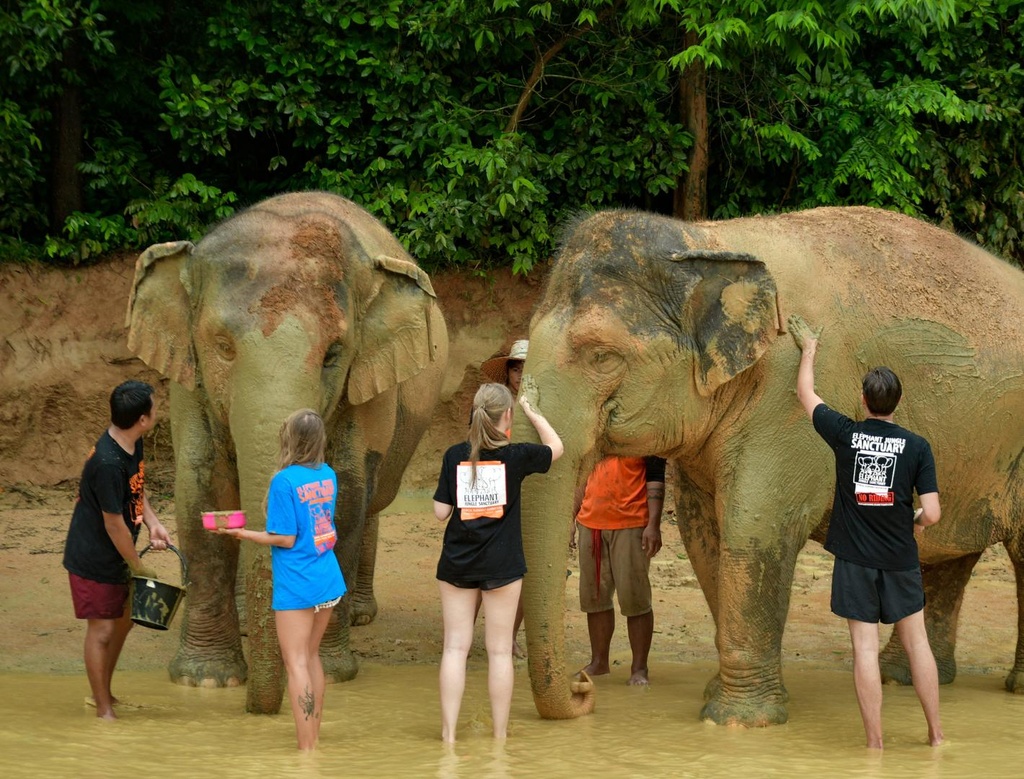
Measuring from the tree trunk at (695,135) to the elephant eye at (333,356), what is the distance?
19.9ft

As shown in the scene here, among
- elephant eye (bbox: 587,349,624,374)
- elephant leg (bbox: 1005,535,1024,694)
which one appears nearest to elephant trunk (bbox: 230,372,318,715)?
elephant eye (bbox: 587,349,624,374)

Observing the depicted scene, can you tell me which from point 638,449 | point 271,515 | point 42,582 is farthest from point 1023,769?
point 42,582

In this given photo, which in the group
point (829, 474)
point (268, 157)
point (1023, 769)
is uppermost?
point (268, 157)

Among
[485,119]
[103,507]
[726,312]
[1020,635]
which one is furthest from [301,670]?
[485,119]

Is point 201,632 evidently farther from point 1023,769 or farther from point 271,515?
point 1023,769

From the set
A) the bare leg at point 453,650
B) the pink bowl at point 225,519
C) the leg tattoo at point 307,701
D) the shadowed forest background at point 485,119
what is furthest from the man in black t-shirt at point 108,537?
the shadowed forest background at point 485,119

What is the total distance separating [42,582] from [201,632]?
8.30 ft

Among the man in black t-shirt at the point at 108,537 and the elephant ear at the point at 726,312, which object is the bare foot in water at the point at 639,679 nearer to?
the elephant ear at the point at 726,312

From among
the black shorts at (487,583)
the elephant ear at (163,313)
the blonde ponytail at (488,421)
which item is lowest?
the black shorts at (487,583)

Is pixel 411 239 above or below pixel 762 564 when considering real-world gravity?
above

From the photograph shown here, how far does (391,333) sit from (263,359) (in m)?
1.03

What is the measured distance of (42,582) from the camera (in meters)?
9.09

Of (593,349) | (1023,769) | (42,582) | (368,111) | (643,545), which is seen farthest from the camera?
(368,111)

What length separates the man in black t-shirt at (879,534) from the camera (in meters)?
5.73
